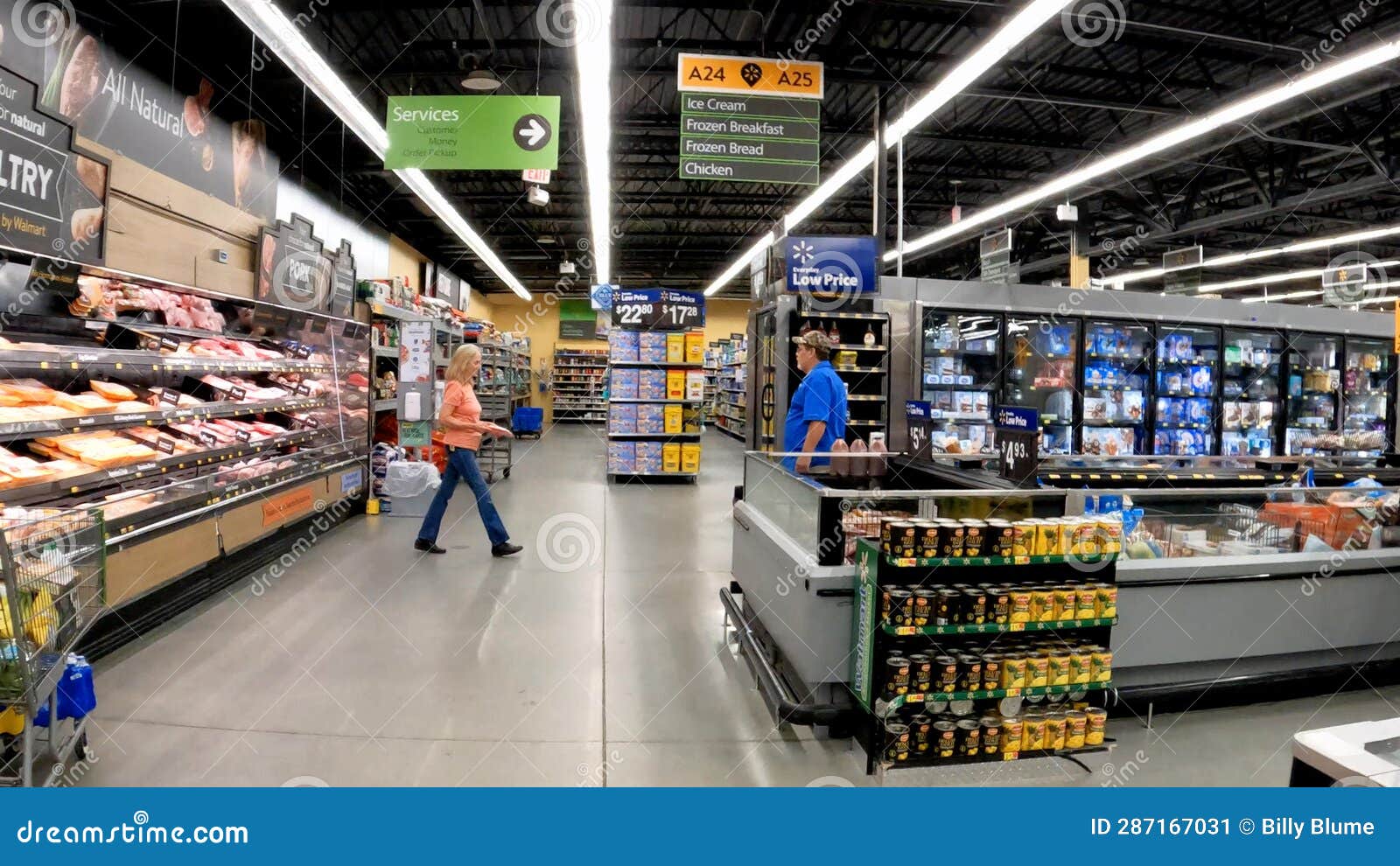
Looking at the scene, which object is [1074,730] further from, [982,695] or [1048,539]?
[1048,539]

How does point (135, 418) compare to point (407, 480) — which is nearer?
point (135, 418)

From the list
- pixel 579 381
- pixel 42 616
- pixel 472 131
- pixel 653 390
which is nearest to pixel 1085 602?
pixel 42 616

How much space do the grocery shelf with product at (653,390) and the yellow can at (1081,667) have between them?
337 inches

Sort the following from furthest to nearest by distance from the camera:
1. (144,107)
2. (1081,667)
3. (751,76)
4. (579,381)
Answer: (579,381)
(751,76)
(144,107)
(1081,667)

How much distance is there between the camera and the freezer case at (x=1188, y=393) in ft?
25.6

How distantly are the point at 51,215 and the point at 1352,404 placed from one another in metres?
12.3

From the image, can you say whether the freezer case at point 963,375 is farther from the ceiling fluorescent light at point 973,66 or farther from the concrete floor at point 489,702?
the concrete floor at point 489,702

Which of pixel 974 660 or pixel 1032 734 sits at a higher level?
pixel 974 660

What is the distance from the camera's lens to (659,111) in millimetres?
11266

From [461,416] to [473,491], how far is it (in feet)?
2.18

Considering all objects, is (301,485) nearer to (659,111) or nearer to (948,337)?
(948,337)

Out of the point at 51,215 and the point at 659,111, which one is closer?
→ the point at 51,215

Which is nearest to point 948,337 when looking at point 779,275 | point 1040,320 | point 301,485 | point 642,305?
point 1040,320

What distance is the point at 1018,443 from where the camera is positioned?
125 inches
